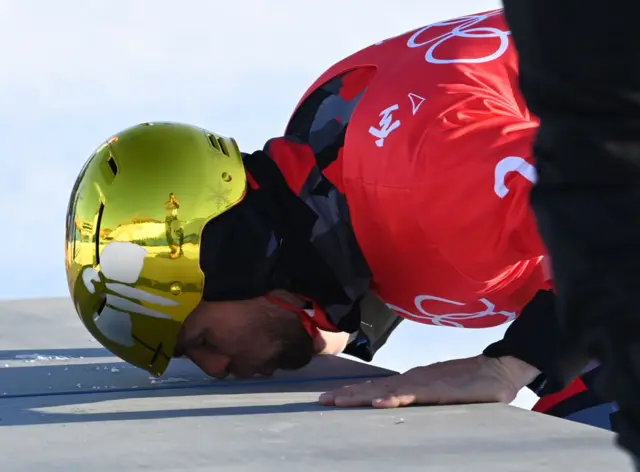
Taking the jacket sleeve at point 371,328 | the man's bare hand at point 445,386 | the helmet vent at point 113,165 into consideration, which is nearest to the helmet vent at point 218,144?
the helmet vent at point 113,165

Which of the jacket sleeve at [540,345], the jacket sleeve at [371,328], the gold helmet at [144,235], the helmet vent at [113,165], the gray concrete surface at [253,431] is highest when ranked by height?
the helmet vent at [113,165]

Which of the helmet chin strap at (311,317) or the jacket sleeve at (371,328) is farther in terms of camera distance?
the jacket sleeve at (371,328)

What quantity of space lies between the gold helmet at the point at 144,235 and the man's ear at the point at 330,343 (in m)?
0.30

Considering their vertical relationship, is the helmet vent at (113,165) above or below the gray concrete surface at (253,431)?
above

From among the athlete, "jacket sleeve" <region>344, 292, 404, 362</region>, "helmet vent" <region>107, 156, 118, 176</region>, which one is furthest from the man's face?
"helmet vent" <region>107, 156, 118, 176</region>

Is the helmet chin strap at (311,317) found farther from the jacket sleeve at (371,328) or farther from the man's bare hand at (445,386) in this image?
the man's bare hand at (445,386)

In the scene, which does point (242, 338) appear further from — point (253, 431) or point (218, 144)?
point (253, 431)

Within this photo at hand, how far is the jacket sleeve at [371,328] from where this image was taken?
1.97m

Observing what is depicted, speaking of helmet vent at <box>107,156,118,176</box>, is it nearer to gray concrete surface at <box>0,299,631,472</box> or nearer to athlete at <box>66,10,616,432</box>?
athlete at <box>66,10,616,432</box>

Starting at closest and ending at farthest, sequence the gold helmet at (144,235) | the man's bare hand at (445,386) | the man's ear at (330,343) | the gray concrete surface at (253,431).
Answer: the gray concrete surface at (253,431)
the man's bare hand at (445,386)
the gold helmet at (144,235)
the man's ear at (330,343)

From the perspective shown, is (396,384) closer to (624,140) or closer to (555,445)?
(555,445)

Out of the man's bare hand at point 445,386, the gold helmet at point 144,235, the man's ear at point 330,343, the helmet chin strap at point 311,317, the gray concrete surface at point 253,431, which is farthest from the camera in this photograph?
the man's ear at point 330,343

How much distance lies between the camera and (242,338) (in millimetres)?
1840

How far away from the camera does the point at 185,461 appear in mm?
1214
